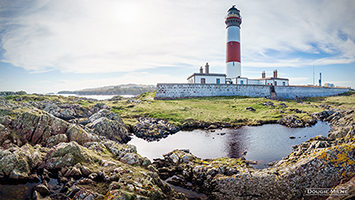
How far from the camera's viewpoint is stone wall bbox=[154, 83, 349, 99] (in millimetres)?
41287

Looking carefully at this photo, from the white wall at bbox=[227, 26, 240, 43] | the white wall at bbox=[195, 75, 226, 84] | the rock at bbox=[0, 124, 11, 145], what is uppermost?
the white wall at bbox=[227, 26, 240, 43]

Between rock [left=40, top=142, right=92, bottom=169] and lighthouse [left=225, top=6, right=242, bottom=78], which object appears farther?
lighthouse [left=225, top=6, right=242, bottom=78]

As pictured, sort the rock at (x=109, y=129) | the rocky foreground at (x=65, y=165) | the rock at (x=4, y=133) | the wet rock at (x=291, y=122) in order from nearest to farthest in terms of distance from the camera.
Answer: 1. the rocky foreground at (x=65, y=165)
2. the rock at (x=4, y=133)
3. the rock at (x=109, y=129)
4. the wet rock at (x=291, y=122)

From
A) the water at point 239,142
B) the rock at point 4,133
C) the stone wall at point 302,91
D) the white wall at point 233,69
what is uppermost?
the white wall at point 233,69

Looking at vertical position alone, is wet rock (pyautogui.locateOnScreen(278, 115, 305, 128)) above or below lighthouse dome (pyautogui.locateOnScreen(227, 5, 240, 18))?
below

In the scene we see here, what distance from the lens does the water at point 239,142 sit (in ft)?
46.2

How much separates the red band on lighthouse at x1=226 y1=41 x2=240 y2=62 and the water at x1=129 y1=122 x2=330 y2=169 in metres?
32.7

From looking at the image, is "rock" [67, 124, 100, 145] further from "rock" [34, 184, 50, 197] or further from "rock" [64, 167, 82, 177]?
"rock" [34, 184, 50, 197]

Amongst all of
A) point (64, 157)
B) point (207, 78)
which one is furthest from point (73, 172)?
point (207, 78)

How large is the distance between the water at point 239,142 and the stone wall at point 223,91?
2118cm

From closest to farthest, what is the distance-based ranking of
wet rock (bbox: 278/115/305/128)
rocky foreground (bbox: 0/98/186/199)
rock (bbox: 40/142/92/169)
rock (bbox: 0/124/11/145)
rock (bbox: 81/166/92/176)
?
rocky foreground (bbox: 0/98/186/199) → rock (bbox: 81/166/92/176) → rock (bbox: 40/142/92/169) → rock (bbox: 0/124/11/145) → wet rock (bbox: 278/115/305/128)

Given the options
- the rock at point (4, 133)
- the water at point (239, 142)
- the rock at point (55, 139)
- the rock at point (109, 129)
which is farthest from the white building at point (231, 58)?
the rock at point (4, 133)

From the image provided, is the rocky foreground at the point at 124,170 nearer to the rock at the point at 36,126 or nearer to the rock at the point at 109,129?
the rock at the point at 36,126

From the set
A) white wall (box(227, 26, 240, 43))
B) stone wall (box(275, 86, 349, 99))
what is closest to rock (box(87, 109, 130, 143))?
white wall (box(227, 26, 240, 43))
